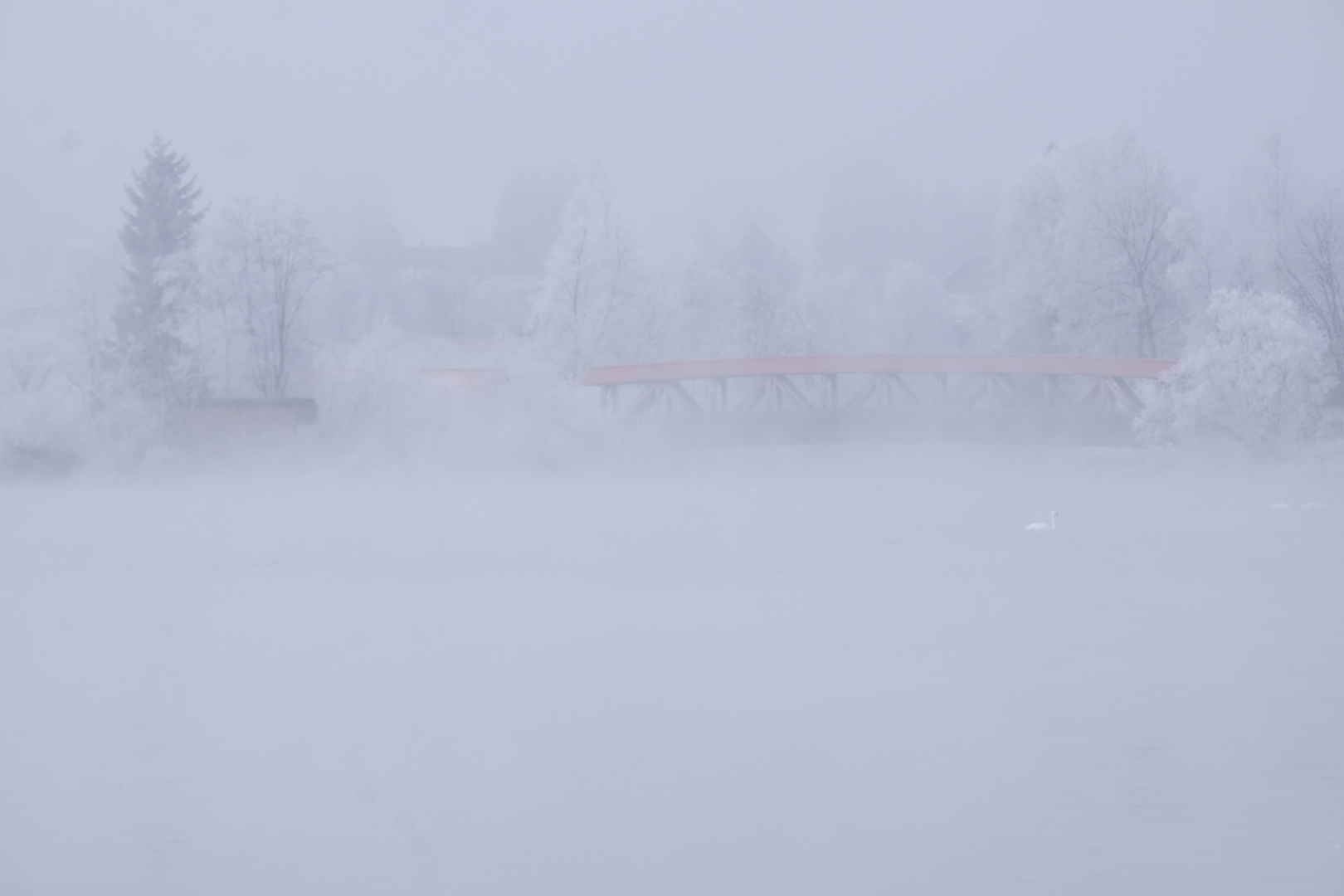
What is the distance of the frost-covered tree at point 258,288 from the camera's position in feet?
92.5

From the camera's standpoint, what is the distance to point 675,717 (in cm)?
715

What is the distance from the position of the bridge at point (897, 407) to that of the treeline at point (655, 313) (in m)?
1.67

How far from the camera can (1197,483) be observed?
22672 millimetres

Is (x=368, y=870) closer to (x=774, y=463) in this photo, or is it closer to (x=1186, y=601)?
(x=1186, y=601)

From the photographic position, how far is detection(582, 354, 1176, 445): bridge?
93.0 ft

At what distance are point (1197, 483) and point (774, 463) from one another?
9101 millimetres

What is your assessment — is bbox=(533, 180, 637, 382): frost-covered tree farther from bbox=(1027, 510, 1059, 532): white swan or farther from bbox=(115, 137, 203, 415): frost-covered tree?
bbox=(1027, 510, 1059, 532): white swan

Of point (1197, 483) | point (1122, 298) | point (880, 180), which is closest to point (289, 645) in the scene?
point (1197, 483)

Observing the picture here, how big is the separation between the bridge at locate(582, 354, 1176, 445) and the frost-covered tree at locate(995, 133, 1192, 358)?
2528 mm

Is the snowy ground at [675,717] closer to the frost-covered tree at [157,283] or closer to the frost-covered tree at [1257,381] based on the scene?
the frost-covered tree at [1257,381]

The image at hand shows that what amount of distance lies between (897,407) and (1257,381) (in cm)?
851

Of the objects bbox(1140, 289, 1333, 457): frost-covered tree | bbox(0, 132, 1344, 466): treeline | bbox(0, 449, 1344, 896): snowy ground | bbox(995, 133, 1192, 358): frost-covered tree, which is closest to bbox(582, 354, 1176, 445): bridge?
bbox(0, 132, 1344, 466): treeline

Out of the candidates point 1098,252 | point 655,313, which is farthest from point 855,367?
point 1098,252

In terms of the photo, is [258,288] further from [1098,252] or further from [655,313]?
[1098,252]
